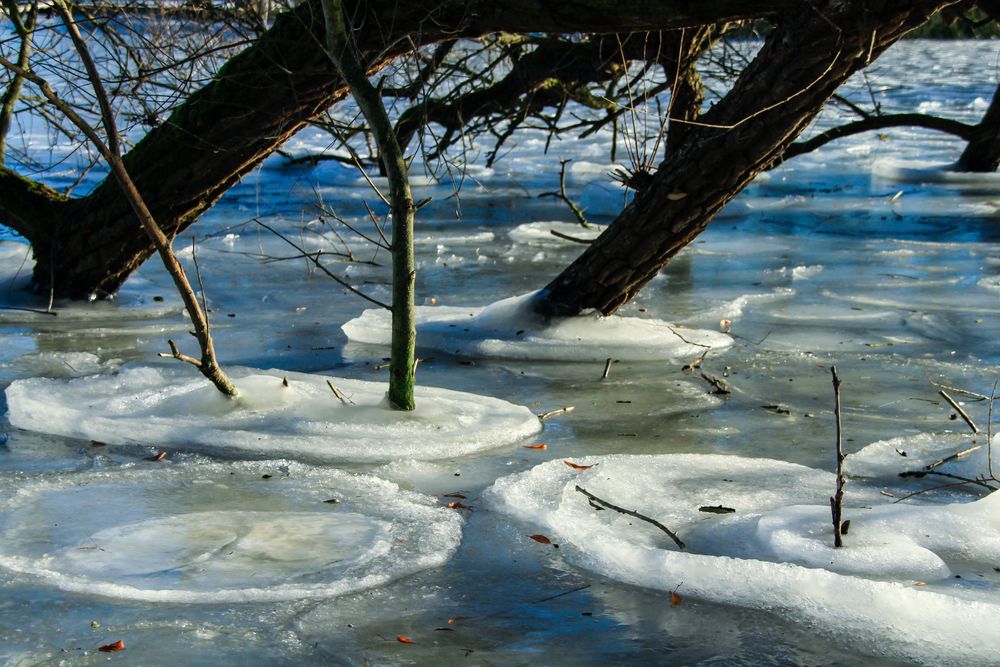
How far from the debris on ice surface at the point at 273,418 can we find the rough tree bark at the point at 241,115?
4.10 ft

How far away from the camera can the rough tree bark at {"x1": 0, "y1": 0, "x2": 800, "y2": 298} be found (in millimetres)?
5137

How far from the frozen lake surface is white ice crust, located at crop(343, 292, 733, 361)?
20mm

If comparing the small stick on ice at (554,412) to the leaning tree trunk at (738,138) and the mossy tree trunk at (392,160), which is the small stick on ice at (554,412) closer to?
the mossy tree trunk at (392,160)

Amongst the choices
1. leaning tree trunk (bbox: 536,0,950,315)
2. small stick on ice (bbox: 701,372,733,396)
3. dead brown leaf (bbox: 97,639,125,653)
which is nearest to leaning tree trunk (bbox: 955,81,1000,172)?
leaning tree trunk (bbox: 536,0,950,315)

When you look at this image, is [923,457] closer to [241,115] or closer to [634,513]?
[634,513]

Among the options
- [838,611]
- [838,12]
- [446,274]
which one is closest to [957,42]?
[446,274]

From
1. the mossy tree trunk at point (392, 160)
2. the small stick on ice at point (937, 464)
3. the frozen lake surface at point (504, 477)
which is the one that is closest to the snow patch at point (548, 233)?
the frozen lake surface at point (504, 477)

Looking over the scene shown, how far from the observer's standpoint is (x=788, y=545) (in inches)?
140

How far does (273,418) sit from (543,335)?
1905mm

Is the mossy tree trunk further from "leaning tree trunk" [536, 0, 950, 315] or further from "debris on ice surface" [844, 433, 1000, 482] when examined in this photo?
"debris on ice surface" [844, 433, 1000, 482]

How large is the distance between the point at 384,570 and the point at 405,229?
1471 millimetres

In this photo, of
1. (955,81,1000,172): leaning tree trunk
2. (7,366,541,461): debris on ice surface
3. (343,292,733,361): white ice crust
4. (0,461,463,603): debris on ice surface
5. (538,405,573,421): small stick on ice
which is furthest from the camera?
(955,81,1000,172): leaning tree trunk

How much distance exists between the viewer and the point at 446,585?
337cm

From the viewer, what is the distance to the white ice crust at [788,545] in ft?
10.2
